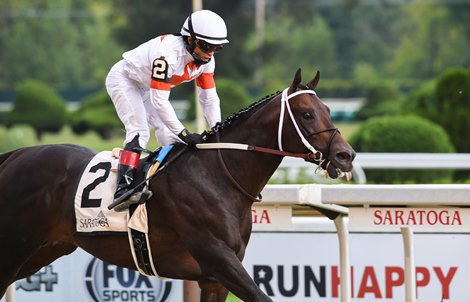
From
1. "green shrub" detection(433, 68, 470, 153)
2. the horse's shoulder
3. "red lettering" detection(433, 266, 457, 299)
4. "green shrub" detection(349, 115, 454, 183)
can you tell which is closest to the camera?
the horse's shoulder

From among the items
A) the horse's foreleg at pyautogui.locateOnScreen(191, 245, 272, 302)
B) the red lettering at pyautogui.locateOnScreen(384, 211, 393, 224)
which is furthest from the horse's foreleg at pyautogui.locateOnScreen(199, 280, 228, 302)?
the red lettering at pyautogui.locateOnScreen(384, 211, 393, 224)

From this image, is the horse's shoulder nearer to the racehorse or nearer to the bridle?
the racehorse

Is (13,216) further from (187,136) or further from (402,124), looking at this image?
(402,124)

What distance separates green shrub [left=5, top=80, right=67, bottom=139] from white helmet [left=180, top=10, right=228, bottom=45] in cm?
2791

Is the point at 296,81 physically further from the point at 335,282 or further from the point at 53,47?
the point at 53,47

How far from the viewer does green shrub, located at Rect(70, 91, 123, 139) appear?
32.7 metres

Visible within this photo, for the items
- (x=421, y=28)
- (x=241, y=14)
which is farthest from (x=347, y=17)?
(x=241, y=14)

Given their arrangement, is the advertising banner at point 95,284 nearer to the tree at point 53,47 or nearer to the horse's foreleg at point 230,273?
the horse's foreleg at point 230,273

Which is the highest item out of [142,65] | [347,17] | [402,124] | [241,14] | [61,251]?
[347,17]

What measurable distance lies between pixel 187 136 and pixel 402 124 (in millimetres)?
9546

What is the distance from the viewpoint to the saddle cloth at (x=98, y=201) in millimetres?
5332

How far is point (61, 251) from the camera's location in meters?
5.82

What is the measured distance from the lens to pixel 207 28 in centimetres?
→ 517

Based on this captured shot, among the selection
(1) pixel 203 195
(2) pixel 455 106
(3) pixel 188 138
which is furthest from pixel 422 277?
(2) pixel 455 106
